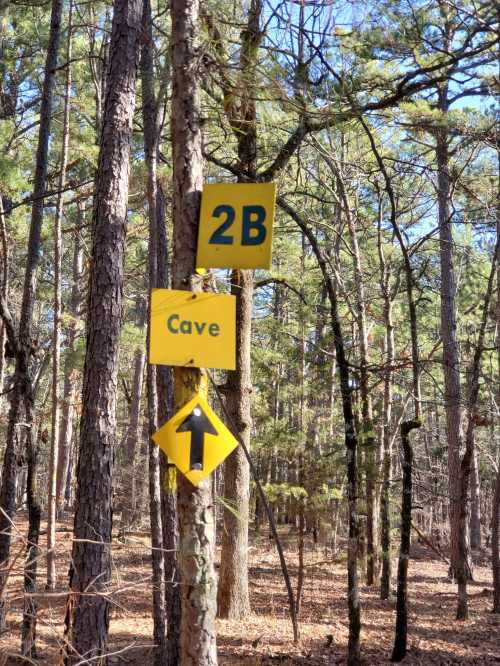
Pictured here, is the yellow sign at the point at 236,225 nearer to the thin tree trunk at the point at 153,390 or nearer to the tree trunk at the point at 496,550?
the thin tree trunk at the point at 153,390

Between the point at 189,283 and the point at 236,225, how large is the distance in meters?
0.42

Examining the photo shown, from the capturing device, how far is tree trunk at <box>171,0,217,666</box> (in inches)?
130

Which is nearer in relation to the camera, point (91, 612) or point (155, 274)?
point (91, 612)

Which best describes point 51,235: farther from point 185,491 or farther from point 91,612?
point 185,491

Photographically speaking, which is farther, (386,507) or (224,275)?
(386,507)

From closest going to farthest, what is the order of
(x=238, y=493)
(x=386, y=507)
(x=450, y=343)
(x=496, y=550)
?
1. (x=238, y=493)
2. (x=496, y=550)
3. (x=386, y=507)
4. (x=450, y=343)

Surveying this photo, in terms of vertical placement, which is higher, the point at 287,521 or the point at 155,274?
the point at 155,274

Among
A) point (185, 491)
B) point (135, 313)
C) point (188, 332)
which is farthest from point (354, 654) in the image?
point (135, 313)

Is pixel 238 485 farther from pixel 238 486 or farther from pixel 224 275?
pixel 224 275

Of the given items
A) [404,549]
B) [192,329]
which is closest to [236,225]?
[192,329]

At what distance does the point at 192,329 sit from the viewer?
3.39 meters

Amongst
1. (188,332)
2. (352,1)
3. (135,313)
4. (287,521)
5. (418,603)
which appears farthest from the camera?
(135,313)

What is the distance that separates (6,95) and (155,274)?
7.92m

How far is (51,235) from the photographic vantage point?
572 inches
